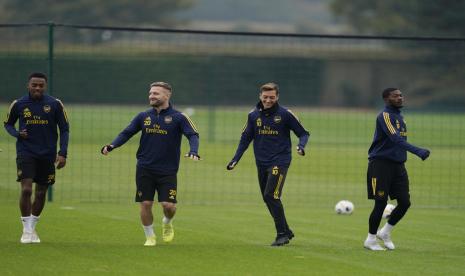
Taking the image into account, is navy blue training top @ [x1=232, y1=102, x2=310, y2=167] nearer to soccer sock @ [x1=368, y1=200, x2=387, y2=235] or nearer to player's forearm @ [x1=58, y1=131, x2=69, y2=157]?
soccer sock @ [x1=368, y1=200, x2=387, y2=235]

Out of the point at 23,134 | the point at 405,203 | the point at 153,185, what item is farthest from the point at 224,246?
the point at 23,134

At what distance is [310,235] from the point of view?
14.5 metres

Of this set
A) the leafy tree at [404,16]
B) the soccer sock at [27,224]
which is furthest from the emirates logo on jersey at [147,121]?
the leafy tree at [404,16]

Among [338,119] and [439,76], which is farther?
[439,76]

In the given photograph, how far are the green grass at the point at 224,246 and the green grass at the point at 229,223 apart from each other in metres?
0.01

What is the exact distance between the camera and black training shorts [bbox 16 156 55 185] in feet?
42.3

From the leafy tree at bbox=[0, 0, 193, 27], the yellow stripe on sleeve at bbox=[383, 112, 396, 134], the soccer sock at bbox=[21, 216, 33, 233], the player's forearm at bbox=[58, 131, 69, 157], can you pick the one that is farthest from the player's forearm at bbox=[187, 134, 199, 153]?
the leafy tree at bbox=[0, 0, 193, 27]

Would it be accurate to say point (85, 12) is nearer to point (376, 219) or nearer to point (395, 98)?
point (395, 98)

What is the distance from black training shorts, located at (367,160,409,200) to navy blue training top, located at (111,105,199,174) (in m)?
2.19

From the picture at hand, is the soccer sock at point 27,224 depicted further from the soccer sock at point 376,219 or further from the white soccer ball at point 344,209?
the white soccer ball at point 344,209

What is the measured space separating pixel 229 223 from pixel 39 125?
12.6ft

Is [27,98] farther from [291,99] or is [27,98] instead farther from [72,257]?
[291,99]

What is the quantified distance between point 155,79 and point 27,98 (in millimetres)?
22507

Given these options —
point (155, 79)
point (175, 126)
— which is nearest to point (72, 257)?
point (175, 126)
